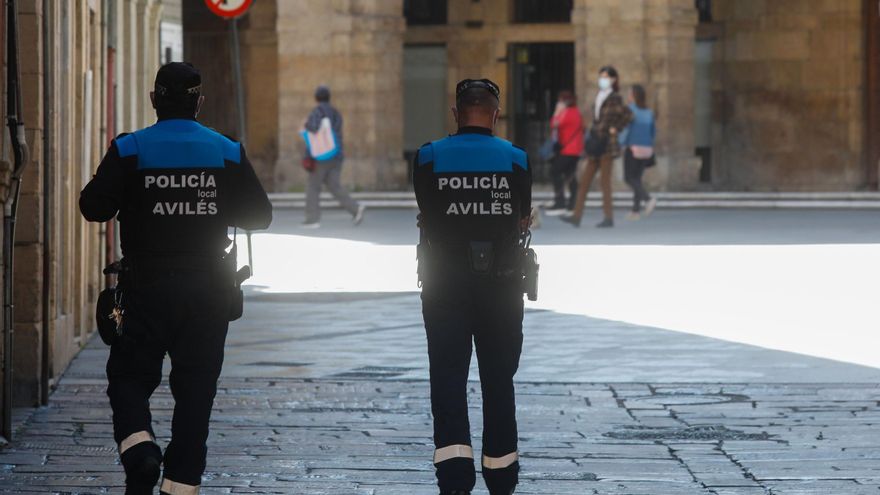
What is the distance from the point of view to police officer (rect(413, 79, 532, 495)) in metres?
7.07

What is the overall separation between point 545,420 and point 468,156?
2.59 m

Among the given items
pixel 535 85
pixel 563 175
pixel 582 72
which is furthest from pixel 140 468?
pixel 535 85

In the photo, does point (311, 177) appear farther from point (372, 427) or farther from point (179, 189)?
point (179, 189)

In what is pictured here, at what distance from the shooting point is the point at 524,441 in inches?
347

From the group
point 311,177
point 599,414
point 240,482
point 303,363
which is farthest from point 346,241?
point 240,482

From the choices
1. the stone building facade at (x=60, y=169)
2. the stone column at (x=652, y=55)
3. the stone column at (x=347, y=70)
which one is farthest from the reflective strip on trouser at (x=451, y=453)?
the stone column at (x=347, y=70)

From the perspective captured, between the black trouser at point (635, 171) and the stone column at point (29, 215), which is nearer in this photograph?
the stone column at point (29, 215)

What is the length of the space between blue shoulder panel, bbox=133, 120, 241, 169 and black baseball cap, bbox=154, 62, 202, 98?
0.32 feet

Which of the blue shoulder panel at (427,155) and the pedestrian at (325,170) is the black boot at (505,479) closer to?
the blue shoulder panel at (427,155)

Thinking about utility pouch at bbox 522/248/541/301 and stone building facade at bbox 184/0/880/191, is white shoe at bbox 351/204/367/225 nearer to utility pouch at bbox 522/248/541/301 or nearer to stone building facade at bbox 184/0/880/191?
stone building facade at bbox 184/0/880/191

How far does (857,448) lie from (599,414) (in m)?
1.46

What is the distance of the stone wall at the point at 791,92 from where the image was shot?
3600 centimetres

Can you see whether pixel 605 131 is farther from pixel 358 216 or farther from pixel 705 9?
pixel 705 9

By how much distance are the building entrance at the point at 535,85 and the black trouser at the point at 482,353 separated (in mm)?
30361
